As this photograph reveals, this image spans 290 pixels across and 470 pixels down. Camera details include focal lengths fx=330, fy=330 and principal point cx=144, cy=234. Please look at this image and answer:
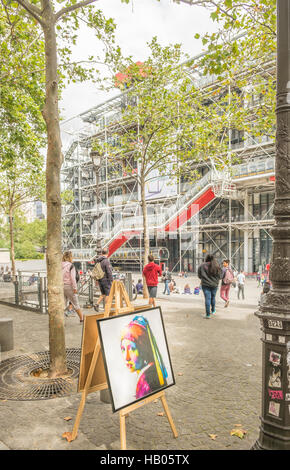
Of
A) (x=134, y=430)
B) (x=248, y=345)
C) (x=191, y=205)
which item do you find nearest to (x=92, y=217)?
(x=191, y=205)

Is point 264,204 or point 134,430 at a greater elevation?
point 264,204

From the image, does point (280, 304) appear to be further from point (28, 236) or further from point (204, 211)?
point (28, 236)

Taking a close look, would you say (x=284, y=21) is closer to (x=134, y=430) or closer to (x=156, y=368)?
(x=156, y=368)

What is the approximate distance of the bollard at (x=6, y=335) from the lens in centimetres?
662

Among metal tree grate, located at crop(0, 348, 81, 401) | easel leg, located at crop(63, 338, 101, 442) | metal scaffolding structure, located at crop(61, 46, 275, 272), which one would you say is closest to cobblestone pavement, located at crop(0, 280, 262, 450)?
easel leg, located at crop(63, 338, 101, 442)

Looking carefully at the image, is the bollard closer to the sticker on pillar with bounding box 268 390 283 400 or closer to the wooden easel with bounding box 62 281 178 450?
the wooden easel with bounding box 62 281 178 450

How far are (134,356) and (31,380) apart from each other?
2.66 m

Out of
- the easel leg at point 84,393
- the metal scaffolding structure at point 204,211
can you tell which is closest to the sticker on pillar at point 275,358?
the easel leg at point 84,393

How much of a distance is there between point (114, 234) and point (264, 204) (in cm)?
1331

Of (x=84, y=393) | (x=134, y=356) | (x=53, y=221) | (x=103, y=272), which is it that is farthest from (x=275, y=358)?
(x=103, y=272)

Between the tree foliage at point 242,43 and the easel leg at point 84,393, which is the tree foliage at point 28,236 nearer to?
the tree foliage at point 242,43

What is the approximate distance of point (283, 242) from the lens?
296 centimetres

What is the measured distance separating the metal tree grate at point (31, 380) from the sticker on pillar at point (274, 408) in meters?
2.84

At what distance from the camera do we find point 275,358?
286 cm
